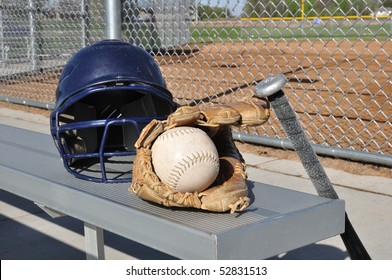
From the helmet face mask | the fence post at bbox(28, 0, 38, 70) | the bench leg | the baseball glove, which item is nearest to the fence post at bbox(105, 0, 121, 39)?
the helmet face mask

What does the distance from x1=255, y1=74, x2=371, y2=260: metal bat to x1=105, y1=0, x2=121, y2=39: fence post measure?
112 inches

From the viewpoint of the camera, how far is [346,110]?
22.6 feet

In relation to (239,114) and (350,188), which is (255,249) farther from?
(350,188)

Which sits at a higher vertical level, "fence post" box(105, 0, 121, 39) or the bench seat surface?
"fence post" box(105, 0, 121, 39)

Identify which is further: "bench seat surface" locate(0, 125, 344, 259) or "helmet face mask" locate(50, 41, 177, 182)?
"helmet face mask" locate(50, 41, 177, 182)

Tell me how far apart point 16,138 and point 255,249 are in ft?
6.81

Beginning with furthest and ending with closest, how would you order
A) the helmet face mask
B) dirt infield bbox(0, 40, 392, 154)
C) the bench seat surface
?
dirt infield bbox(0, 40, 392, 154)
the helmet face mask
the bench seat surface

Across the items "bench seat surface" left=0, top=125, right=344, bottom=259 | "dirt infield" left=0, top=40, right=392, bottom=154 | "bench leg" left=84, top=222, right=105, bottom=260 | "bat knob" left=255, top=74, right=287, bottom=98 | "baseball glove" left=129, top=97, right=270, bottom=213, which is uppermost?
"bat knob" left=255, top=74, right=287, bottom=98

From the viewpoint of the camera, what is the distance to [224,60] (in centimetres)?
1052

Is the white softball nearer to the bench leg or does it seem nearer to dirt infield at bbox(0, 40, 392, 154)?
dirt infield at bbox(0, 40, 392, 154)

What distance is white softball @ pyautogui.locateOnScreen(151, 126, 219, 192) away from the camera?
2.19 meters

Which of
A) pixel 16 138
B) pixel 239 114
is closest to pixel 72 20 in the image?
pixel 16 138

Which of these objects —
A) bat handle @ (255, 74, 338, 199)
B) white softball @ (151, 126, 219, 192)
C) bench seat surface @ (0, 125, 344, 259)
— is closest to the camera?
bench seat surface @ (0, 125, 344, 259)

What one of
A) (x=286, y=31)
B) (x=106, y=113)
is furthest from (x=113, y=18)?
(x=286, y=31)
